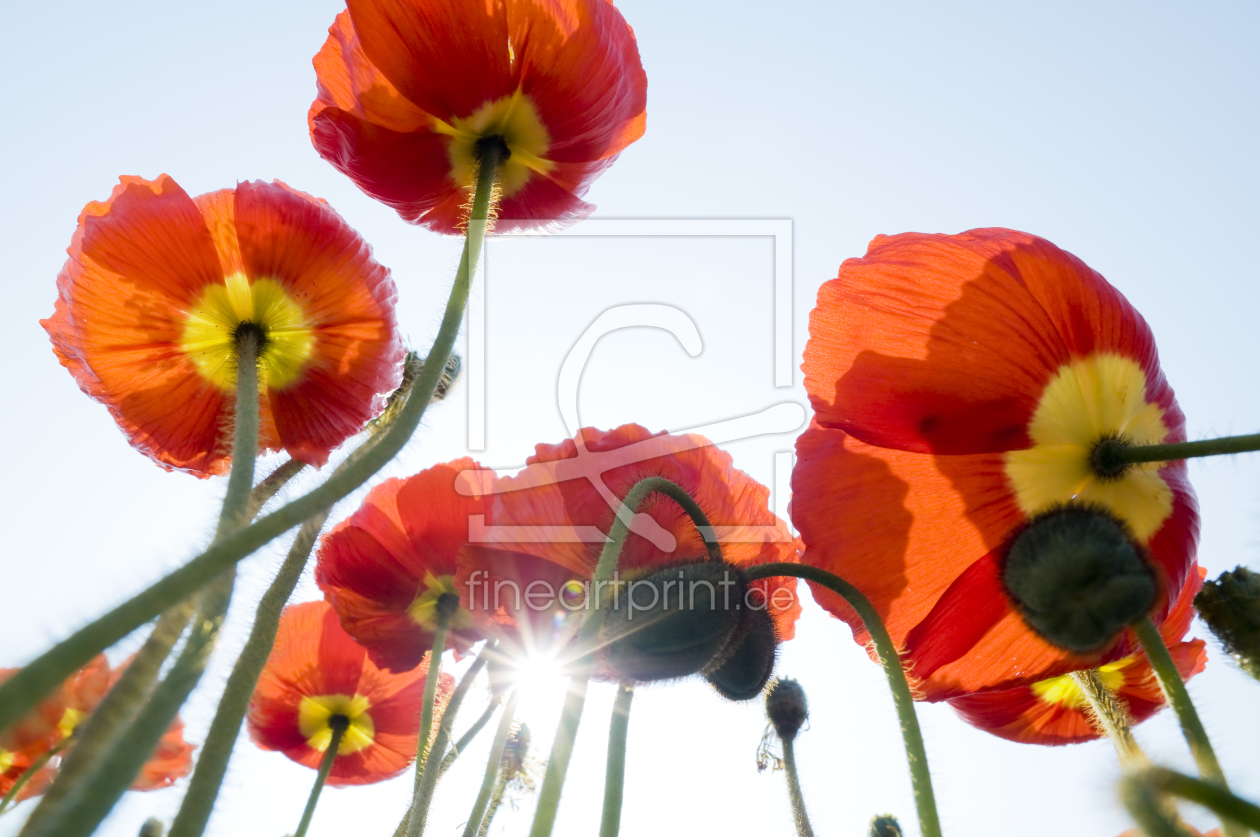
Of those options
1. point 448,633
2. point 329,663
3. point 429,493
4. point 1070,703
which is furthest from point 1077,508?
Answer: point 329,663

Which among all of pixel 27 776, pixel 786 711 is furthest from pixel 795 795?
pixel 27 776

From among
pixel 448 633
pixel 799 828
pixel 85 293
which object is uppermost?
pixel 85 293

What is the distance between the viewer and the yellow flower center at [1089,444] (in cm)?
110

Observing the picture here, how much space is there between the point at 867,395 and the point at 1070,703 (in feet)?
Result: 2.25

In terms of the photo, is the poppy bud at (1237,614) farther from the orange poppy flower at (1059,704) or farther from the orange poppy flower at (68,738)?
the orange poppy flower at (68,738)

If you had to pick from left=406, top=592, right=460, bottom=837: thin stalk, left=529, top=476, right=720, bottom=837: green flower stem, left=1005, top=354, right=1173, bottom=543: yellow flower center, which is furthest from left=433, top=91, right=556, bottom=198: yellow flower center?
left=1005, top=354, right=1173, bottom=543: yellow flower center

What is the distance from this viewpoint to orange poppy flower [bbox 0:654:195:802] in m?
0.65

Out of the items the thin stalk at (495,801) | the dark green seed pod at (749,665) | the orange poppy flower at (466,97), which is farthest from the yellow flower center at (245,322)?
the dark green seed pod at (749,665)

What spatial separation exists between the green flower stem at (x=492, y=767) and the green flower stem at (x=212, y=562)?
1.63 ft

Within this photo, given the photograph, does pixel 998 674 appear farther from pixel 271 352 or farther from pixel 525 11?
pixel 271 352

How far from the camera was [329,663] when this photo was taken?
1.85 metres

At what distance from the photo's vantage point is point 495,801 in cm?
134

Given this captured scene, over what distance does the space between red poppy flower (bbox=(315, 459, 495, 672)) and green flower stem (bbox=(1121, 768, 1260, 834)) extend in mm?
1093

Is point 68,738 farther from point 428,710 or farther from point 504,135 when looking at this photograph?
point 504,135
